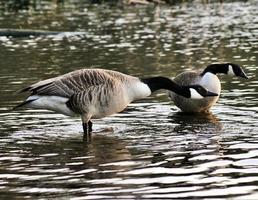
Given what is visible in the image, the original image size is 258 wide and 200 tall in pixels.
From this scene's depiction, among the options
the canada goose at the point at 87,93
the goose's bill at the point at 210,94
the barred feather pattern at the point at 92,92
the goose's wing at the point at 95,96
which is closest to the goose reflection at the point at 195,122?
the goose's bill at the point at 210,94

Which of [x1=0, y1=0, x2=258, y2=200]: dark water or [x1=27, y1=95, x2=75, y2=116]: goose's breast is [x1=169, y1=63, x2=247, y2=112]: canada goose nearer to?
[x1=0, y1=0, x2=258, y2=200]: dark water

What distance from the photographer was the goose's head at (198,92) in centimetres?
1418

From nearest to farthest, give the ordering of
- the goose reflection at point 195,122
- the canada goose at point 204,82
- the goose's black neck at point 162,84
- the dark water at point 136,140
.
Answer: the dark water at point 136,140 < the goose's black neck at point 162,84 < the goose reflection at point 195,122 < the canada goose at point 204,82

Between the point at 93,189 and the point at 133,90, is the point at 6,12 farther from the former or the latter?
the point at 93,189

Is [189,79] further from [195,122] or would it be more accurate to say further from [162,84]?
[162,84]

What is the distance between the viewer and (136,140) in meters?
13.1

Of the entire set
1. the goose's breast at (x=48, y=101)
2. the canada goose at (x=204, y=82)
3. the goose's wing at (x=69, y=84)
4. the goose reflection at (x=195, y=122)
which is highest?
the goose's wing at (x=69, y=84)

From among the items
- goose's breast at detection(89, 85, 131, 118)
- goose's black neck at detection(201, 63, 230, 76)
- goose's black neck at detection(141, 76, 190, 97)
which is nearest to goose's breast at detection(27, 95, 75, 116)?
goose's breast at detection(89, 85, 131, 118)

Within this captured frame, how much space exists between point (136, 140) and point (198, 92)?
1.94 meters

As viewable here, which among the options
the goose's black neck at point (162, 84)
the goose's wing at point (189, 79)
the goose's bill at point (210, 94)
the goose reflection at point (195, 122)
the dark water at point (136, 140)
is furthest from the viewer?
the goose's wing at point (189, 79)

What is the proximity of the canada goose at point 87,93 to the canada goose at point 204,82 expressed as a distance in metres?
2.44

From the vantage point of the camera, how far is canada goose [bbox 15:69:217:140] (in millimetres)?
13172

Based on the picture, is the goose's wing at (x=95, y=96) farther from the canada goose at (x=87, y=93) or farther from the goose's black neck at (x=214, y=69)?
the goose's black neck at (x=214, y=69)

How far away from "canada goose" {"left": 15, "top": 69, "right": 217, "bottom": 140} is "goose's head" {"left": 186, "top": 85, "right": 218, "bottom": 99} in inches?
38.3
